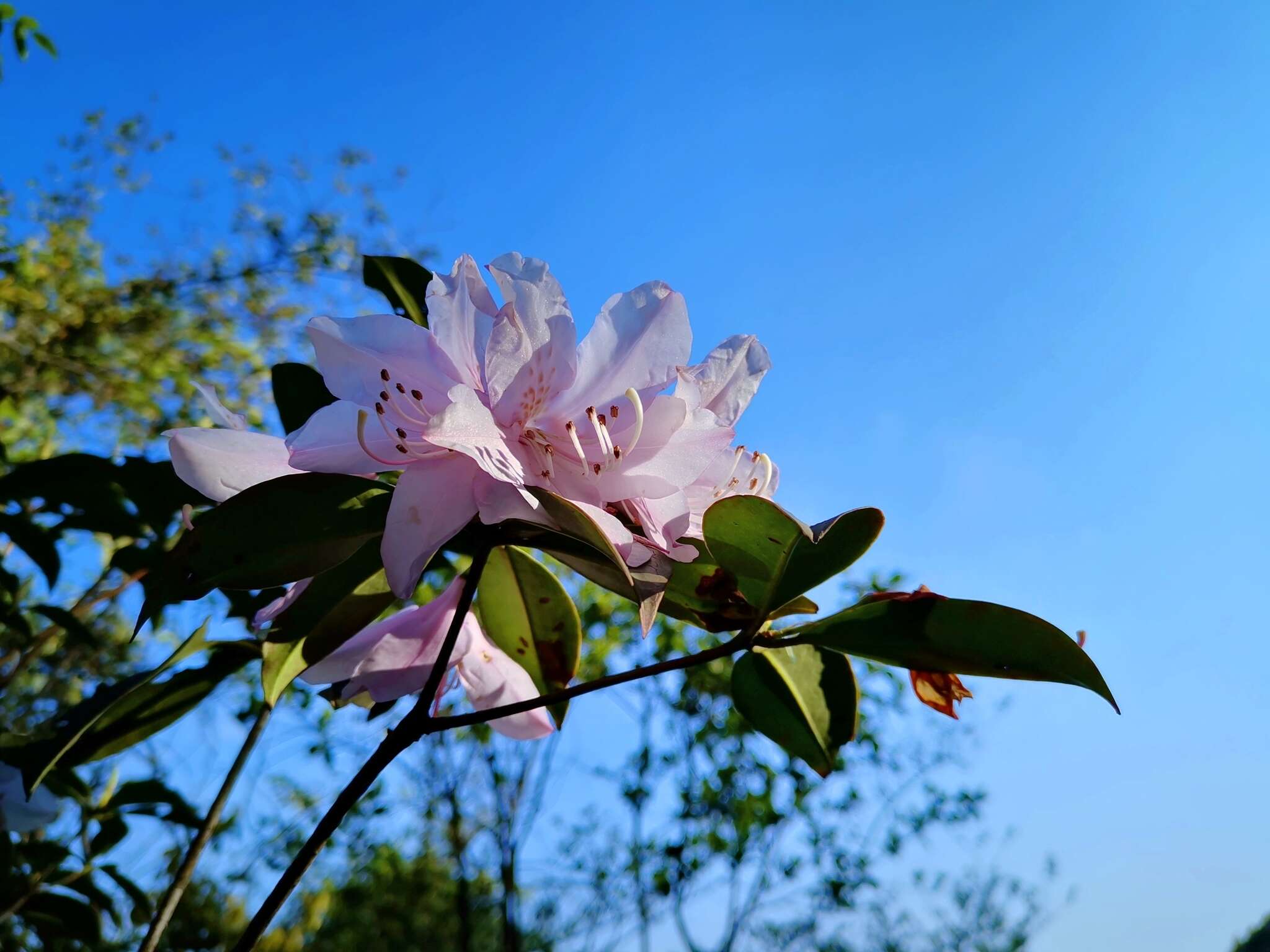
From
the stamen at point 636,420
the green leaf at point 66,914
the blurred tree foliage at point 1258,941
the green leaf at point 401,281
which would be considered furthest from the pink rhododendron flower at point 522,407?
the blurred tree foliage at point 1258,941

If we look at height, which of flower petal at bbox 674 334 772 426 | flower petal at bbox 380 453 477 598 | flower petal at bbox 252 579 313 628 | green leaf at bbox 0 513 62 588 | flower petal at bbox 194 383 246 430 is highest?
green leaf at bbox 0 513 62 588

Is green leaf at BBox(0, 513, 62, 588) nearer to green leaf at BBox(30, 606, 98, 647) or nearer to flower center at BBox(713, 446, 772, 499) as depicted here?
green leaf at BBox(30, 606, 98, 647)

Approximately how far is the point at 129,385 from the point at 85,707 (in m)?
5.08

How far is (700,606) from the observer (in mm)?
636

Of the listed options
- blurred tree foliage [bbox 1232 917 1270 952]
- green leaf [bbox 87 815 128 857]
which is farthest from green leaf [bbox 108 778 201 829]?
blurred tree foliage [bbox 1232 917 1270 952]

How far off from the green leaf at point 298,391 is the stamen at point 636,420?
14.5 inches

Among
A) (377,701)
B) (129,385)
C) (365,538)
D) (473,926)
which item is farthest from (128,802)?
(473,926)

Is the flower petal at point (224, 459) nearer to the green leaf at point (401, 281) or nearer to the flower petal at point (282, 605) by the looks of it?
the flower petal at point (282, 605)

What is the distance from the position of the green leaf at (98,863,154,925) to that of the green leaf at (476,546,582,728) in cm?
95

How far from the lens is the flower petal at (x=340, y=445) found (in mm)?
565

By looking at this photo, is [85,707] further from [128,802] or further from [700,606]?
[128,802]

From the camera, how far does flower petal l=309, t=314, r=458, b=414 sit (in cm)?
60

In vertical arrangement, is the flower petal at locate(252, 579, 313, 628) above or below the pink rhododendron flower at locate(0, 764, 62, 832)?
below

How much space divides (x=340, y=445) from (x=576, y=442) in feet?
0.48
